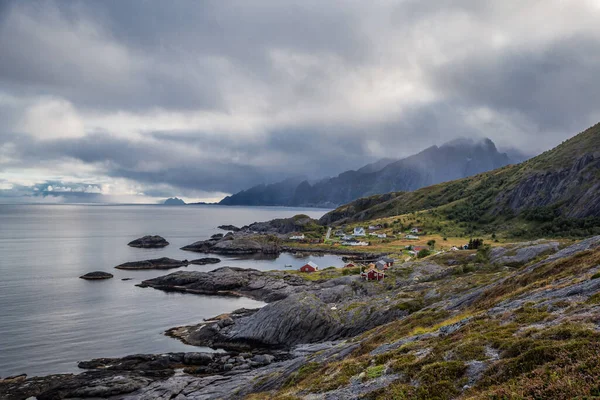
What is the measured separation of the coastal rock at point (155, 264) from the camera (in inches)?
Result: 5669

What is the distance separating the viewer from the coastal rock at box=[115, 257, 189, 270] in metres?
144

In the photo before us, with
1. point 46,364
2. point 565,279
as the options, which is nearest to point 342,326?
point 565,279

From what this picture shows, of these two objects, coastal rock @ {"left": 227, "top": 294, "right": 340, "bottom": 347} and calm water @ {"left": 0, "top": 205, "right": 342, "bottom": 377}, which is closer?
calm water @ {"left": 0, "top": 205, "right": 342, "bottom": 377}

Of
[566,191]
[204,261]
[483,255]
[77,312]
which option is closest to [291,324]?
[483,255]

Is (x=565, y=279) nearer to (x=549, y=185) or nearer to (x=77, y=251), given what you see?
(x=549, y=185)

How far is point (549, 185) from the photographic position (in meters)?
168

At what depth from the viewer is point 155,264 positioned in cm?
14925

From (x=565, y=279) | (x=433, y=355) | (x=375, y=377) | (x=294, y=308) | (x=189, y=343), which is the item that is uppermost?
(x=565, y=279)

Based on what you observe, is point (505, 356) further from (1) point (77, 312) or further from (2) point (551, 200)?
(2) point (551, 200)

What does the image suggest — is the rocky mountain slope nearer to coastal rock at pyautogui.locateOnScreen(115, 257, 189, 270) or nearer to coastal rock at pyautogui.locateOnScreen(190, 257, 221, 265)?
coastal rock at pyautogui.locateOnScreen(115, 257, 189, 270)

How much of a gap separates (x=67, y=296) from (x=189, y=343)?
52.1 m

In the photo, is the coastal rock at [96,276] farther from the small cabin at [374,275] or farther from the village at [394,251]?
the small cabin at [374,275]

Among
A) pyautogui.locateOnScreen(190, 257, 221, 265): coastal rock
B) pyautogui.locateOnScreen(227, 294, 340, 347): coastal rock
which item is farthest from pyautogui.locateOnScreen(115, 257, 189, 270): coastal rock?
pyautogui.locateOnScreen(227, 294, 340, 347): coastal rock

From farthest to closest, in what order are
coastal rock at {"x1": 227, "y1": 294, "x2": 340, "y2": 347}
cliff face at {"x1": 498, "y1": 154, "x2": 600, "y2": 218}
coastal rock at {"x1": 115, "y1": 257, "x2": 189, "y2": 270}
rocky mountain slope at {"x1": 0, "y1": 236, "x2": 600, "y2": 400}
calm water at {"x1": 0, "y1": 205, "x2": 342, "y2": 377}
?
coastal rock at {"x1": 115, "y1": 257, "x2": 189, "y2": 270} → cliff face at {"x1": 498, "y1": 154, "x2": 600, "y2": 218} → coastal rock at {"x1": 227, "y1": 294, "x2": 340, "y2": 347} → calm water at {"x1": 0, "y1": 205, "x2": 342, "y2": 377} → rocky mountain slope at {"x1": 0, "y1": 236, "x2": 600, "y2": 400}
